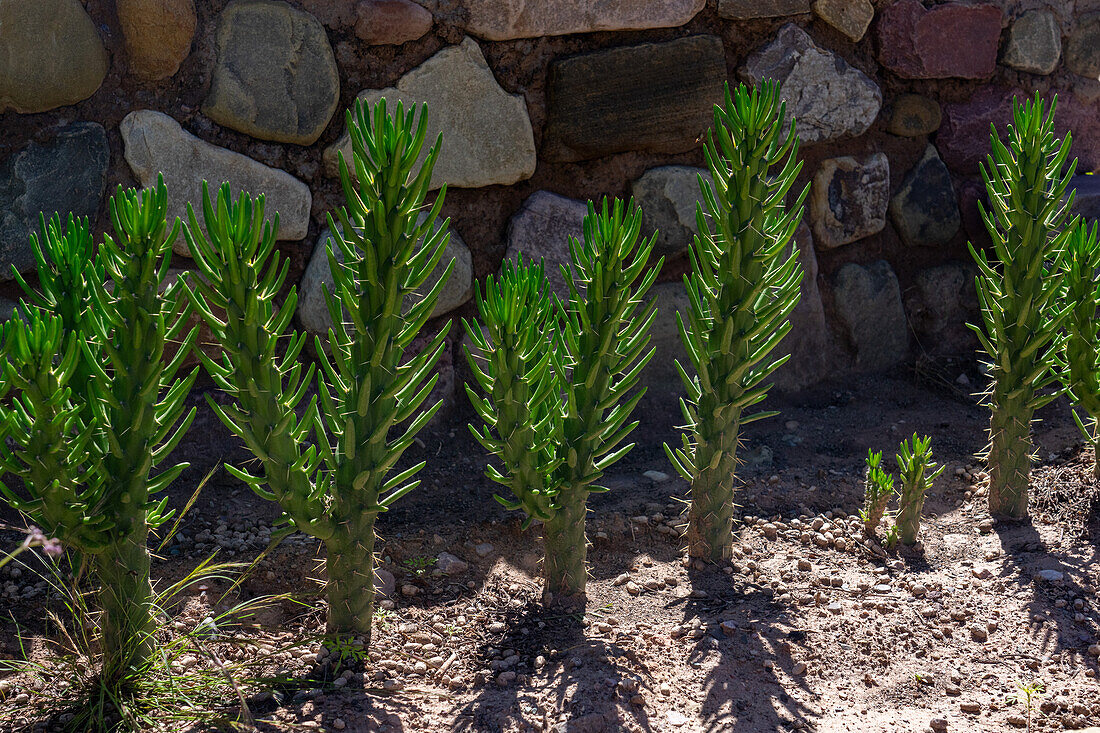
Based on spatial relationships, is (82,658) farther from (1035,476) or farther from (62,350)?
(1035,476)

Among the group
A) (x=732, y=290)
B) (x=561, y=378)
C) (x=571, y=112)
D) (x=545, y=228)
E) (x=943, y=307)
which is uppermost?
(x=571, y=112)

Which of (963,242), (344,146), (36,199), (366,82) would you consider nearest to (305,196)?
(344,146)

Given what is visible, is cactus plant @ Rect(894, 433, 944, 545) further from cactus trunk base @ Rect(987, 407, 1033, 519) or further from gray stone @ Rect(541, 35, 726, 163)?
gray stone @ Rect(541, 35, 726, 163)

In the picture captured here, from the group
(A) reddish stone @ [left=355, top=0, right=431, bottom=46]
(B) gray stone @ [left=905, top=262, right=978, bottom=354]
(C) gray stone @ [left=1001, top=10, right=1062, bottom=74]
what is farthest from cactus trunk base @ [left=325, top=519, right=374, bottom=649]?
(C) gray stone @ [left=1001, top=10, right=1062, bottom=74]

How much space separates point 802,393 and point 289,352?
2.33 metres

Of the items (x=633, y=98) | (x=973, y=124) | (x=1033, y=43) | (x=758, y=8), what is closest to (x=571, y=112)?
(x=633, y=98)

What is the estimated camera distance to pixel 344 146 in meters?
3.01

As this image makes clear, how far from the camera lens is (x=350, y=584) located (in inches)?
86.4

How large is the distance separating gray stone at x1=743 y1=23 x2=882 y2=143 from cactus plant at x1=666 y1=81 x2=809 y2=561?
1.10 meters

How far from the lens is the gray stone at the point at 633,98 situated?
3250 millimetres

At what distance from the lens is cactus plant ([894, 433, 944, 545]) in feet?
8.79

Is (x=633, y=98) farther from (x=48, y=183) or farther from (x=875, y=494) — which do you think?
(x=48, y=183)

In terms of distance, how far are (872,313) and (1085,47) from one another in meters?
1.39

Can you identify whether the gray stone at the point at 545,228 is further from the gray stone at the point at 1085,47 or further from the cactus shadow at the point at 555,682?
the gray stone at the point at 1085,47
